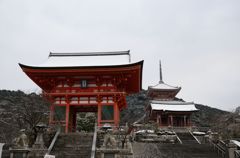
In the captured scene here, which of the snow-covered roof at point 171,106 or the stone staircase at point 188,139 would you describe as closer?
the stone staircase at point 188,139

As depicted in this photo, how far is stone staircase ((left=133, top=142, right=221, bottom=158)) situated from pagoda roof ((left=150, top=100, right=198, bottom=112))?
95.9 feet

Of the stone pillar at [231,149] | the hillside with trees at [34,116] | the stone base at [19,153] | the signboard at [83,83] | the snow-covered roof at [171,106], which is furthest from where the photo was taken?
the snow-covered roof at [171,106]

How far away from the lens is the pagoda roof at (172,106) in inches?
2025

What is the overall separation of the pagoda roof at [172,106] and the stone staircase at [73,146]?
103 feet

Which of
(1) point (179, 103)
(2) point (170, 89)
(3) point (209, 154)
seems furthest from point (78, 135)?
(2) point (170, 89)

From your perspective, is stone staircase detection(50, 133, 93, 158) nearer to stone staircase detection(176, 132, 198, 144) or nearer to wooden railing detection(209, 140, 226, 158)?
wooden railing detection(209, 140, 226, 158)

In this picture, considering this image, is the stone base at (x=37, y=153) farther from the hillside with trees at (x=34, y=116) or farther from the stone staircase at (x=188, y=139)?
the stone staircase at (x=188, y=139)

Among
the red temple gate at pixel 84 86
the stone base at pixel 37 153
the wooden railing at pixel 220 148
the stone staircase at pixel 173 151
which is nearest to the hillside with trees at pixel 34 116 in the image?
the red temple gate at pixel 84 86

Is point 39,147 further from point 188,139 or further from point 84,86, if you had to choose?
point 188,139

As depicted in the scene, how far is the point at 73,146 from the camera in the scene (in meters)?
18.8

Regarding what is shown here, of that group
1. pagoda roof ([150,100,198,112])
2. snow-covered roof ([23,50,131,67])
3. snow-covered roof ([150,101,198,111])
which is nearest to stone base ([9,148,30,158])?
snow-covered roof ([23,50,131,67])

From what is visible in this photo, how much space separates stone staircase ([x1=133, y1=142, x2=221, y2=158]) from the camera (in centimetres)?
1875

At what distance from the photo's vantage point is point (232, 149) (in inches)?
708

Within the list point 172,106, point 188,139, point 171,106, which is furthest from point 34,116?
point 172,106
